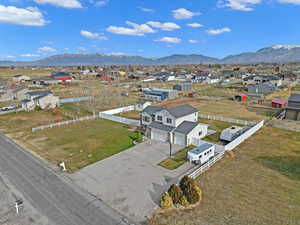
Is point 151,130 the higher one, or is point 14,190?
point 151,130

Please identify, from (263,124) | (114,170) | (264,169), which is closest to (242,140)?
(264,169)

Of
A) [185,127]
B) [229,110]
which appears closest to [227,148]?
[185,127]

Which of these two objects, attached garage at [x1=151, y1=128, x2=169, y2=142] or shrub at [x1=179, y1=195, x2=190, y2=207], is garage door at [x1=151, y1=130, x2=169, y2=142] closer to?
attached garage at [x1=151, y1=128, x2=169, y2=142]

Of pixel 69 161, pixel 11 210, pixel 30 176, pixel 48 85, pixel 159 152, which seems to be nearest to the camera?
pixel 11 210

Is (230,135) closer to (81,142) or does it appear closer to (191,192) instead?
(191,192)

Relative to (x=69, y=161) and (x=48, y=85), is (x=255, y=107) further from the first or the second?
(x=48, y=85)

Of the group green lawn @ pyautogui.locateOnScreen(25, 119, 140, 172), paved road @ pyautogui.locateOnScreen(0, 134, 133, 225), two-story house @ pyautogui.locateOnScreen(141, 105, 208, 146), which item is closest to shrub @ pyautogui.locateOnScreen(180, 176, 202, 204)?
paved road @ pyautogui.locateOnScreen(0, 134, 133, 225)

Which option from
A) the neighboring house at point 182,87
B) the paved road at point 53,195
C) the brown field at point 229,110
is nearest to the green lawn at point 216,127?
the brown field at point 229,110
